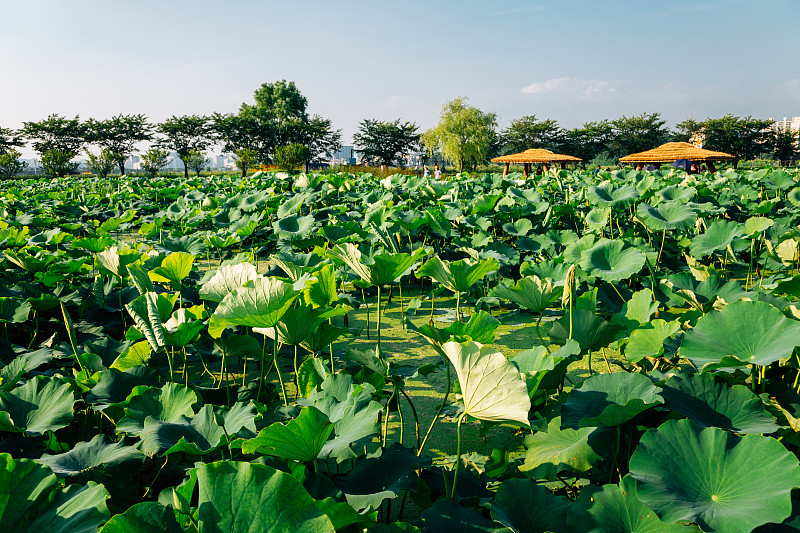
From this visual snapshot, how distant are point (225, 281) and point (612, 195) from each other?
11.0 feet

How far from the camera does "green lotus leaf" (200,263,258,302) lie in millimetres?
1550

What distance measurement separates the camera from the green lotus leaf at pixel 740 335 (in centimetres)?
119

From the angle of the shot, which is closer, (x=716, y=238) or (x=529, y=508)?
(x=529, y=508)

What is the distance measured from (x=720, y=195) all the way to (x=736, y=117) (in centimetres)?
3766

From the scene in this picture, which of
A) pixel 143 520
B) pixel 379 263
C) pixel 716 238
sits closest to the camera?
pixel 143 520

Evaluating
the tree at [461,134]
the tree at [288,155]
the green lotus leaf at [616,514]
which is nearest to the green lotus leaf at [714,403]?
the green lotus leaf at [616,514]

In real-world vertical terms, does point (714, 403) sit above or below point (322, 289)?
below

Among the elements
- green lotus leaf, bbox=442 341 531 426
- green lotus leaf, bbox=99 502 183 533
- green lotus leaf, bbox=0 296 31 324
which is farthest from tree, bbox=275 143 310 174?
green lotus leaf, bbox=99 502 183 533

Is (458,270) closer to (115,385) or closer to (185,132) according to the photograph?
(115,385)

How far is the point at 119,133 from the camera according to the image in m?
33.2

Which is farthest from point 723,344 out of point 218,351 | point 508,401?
point 218,351

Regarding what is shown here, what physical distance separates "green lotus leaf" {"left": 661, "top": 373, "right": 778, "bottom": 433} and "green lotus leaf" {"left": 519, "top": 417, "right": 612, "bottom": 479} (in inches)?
7.3

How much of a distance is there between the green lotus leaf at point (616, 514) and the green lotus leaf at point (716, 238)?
2.27 m

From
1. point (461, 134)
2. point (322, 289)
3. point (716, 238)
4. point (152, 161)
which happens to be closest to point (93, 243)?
point (322, 289)
